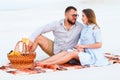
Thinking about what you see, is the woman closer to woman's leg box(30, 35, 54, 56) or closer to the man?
the man

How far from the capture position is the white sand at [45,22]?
5.23m

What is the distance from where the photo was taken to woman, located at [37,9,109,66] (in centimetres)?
579

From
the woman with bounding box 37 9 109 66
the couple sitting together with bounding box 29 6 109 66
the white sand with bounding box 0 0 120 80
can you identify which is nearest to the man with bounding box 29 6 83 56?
the couple sitting together with bounding box 29 6 109 66

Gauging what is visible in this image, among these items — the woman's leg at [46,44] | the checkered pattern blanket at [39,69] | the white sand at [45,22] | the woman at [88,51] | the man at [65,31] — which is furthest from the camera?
the woman's leg at [46,44]

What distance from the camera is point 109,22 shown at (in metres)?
10.7

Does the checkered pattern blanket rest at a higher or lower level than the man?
lower

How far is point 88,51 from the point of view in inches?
230

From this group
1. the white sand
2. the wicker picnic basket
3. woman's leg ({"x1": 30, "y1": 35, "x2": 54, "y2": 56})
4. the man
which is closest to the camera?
the white sand

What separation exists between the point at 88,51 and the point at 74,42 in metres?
0.28

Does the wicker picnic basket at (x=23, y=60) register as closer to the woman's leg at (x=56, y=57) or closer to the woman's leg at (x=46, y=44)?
the woman's leg at (x=56, y=57)

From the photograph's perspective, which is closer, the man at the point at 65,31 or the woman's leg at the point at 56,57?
the woman's leg at the point at 56,57

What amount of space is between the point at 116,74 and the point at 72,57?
68 cm

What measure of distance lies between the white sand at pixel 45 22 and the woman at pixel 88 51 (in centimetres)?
18

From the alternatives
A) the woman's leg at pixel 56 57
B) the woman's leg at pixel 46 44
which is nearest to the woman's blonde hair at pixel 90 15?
the woman's leg at pixel 56 57
